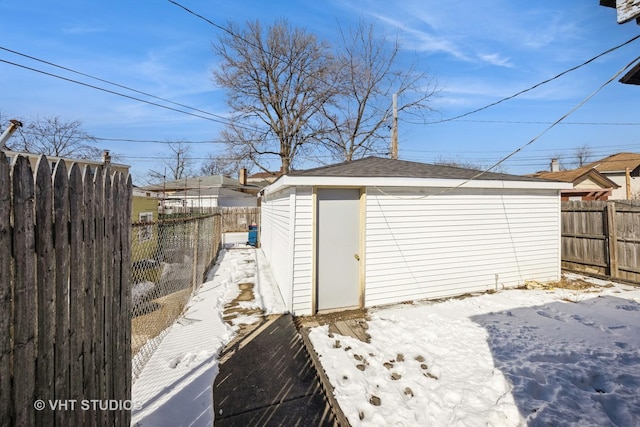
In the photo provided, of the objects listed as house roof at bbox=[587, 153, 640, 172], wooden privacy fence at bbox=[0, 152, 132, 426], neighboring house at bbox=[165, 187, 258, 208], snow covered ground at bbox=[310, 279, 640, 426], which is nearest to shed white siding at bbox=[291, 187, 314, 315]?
snow covered ground at bbox=[310, 279, 640, 426]

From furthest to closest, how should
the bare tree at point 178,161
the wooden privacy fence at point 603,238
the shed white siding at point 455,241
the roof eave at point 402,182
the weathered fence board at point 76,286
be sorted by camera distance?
the bare tree at point 178,161, the wooden privacy fence at point 603,238, the shed white siding at point 455,241, the roof eave at point 402,182, the weathered fence board at point 76,286

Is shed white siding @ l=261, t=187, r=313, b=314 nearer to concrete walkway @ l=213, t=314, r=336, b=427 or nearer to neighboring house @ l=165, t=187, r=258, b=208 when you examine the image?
concrete walkway @ l=213, t=314, r=336, b=427

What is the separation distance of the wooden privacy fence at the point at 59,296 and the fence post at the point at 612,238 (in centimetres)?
1036

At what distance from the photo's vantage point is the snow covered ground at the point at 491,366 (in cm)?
275

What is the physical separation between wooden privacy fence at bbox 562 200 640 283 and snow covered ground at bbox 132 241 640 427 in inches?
89.9

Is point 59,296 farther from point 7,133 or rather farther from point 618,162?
point 618,162

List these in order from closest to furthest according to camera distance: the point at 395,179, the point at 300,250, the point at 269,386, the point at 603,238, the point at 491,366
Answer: the point at 269,386, the point at 491,366, the point at 300,250, the point at 395,179, the point at 603,238

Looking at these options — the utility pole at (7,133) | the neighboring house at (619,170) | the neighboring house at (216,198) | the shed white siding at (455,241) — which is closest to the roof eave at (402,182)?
the shed white siding at (455,241)

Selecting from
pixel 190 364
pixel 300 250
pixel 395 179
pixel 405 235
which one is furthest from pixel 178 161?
pixel 190 364

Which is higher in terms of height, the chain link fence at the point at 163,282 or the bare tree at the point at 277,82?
the bare tree at the point at 277,82

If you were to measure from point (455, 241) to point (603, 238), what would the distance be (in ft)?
15.5

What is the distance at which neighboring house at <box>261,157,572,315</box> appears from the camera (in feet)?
17.1

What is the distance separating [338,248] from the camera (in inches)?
215

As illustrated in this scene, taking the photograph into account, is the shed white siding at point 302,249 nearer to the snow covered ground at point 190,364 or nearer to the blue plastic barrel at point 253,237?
the snow covered ground at point 190,364
